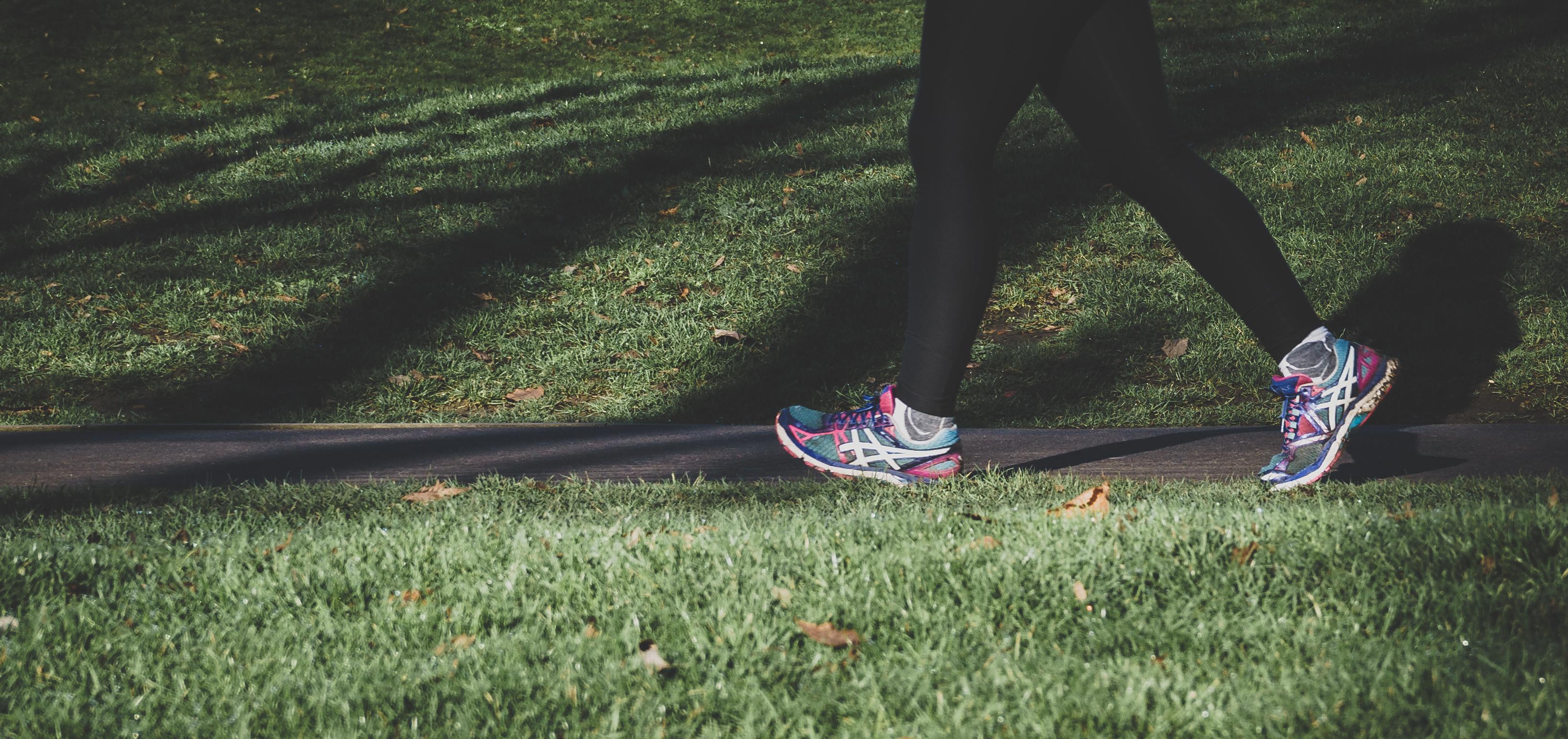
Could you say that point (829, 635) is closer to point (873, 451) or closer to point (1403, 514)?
point (873, 451)

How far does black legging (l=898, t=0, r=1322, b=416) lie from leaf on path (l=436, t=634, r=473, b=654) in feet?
3.78

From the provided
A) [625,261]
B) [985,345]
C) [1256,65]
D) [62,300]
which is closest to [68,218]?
[62,300]

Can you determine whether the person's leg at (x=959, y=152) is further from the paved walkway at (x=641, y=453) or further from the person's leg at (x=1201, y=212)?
the paved walkway at (x=641, y=453)

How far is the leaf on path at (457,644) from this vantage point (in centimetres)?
182

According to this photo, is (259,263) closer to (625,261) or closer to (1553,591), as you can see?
(625,261)

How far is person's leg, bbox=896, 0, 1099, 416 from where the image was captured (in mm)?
2232

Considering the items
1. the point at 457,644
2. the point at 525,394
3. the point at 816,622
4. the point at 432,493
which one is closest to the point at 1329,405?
the point at 816,622

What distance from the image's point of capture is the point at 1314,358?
2471 millimetres

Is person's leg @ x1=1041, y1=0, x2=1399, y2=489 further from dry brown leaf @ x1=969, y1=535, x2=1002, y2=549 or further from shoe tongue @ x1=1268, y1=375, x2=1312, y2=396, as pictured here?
dry brown leaf @ x1=969, y1=535, x2=1002, y2=549

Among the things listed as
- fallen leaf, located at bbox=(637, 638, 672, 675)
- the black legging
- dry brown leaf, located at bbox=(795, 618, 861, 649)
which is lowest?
dry brown leaf, located at bbox=(795, 618, 861, 649)

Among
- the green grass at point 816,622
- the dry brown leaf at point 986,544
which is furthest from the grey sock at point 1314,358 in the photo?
the dry brown leaf at point 986,544

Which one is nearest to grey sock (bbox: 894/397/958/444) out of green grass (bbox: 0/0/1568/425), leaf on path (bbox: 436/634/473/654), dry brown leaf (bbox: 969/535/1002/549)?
dry brown leaf (bbox: 969/535/1002/549)

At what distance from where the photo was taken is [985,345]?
4836 mm

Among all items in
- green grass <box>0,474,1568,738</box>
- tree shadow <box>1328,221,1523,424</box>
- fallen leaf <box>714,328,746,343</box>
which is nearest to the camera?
green grass <box>0,474,1568,738</box>
